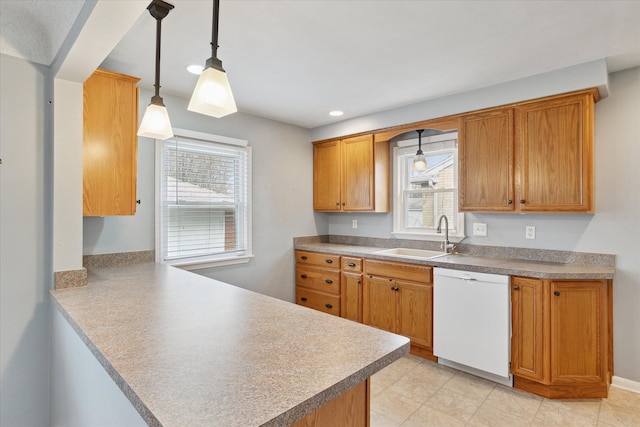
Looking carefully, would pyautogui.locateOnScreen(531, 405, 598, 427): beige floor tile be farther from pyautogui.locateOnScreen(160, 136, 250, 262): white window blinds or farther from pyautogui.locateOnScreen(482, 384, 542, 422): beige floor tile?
pyautogui.locateOnScreen(160, 136, 250, 262): white window blinds

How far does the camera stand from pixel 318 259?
12.8ft

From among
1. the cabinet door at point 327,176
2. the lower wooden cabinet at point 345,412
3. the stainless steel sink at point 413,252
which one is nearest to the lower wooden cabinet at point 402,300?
the stainless steel sink at point 413,252

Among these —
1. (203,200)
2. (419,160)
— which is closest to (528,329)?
(419,160)

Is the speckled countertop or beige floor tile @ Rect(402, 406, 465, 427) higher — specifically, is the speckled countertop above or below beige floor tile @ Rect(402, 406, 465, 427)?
above

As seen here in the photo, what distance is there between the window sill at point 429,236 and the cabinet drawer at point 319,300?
40.4 inches

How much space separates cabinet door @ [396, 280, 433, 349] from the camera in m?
2.96

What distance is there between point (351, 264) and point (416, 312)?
85 centimetres

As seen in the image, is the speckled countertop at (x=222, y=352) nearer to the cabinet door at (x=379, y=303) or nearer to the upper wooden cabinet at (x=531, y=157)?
the cabinet door at (x=379, y=303)

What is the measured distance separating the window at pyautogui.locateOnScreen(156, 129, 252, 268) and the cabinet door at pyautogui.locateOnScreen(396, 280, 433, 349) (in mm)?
1714

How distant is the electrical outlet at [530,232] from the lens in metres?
2.89

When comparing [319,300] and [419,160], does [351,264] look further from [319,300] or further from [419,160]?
[419,160]

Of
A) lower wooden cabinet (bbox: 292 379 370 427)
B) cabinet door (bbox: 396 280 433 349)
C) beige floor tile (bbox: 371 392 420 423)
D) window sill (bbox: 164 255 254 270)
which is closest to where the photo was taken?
lower wooden cabinet (bbox: 292 379 370 427)

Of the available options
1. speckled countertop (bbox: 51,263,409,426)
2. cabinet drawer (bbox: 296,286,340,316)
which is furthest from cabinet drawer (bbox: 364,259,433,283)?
speckled countertop (bbox: 51,263,409,426)

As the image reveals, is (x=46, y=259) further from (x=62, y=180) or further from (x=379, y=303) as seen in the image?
Result: (x=379, y=303)
